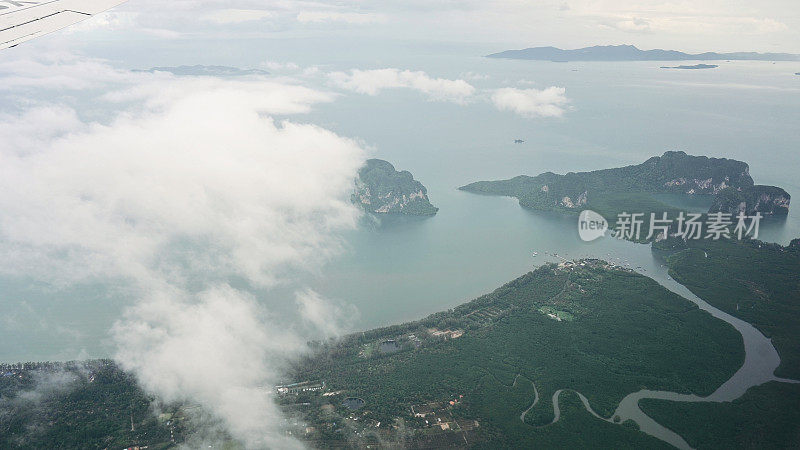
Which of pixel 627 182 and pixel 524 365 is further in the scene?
pixel 627 182

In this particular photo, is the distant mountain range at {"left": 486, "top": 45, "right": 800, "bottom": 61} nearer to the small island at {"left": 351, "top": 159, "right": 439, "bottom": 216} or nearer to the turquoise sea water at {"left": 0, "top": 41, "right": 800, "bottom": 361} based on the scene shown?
the turquoise sea water at {"left": 0, "top": 41, "right": 800, "bottom": 361}

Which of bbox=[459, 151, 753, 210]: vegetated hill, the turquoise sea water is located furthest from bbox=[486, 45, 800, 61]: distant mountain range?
bbox=[459, 151, 753, 210]: vegetated hill

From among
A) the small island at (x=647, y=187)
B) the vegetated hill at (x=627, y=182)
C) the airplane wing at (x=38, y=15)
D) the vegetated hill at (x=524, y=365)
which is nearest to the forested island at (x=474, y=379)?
the vegetated hill at (x=524, y=365)

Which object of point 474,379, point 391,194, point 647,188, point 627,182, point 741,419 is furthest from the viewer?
point 627,182

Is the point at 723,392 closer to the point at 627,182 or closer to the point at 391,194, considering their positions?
the point at 391,194

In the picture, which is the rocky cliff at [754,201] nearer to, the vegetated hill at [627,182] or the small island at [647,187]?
the small island at [647,187]

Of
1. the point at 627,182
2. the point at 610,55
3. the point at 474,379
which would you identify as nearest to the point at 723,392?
the point at 474,379

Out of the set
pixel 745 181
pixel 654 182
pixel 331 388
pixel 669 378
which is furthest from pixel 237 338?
pixel 745 181
